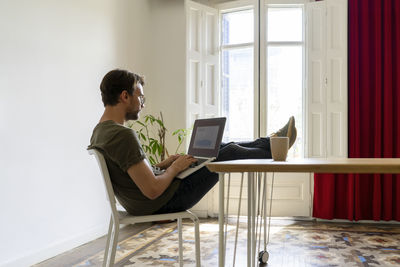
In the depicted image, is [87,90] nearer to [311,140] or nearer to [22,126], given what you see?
[22,126]

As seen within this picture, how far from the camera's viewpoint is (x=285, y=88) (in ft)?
15.1

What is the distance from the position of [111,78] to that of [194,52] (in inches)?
118

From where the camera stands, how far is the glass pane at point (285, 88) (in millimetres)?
4590

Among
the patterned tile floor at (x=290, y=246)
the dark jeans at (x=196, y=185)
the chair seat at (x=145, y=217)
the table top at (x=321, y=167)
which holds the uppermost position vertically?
the table top at (x=321, y=167)

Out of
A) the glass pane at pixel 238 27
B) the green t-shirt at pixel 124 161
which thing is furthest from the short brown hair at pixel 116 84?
the glass pane at pixel 238 27

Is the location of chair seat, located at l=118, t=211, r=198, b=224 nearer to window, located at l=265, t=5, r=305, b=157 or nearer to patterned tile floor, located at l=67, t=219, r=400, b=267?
patterned tile floor, located at l=67, t=219, r=400, b=267

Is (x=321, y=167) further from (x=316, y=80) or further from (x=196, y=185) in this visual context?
(x=316, y=80)

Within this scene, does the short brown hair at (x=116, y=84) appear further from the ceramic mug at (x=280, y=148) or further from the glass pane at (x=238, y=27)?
the glass pane at (x=238, y=27)

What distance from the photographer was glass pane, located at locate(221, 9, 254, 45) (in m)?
4.75

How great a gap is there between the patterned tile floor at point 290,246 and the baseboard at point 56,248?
1.04 ft

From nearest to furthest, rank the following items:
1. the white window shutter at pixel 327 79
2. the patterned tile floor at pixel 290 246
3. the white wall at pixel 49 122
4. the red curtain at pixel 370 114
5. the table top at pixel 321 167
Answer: the table top at pixel 321 167 → the white wall at pixel 49 122 → the patterned tile floor at pixel 290 246 → the red curtain at pixel 370 114 → the white window shutter at pixel 327 79

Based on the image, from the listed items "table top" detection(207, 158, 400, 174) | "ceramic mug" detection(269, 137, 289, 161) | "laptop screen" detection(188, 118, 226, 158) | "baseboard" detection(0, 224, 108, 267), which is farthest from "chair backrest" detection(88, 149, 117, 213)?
"baseboard" detection(0, 224, 108, 267)

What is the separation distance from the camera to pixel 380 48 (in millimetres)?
4125

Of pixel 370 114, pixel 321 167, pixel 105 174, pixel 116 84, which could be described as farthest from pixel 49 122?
pixel 370 114
